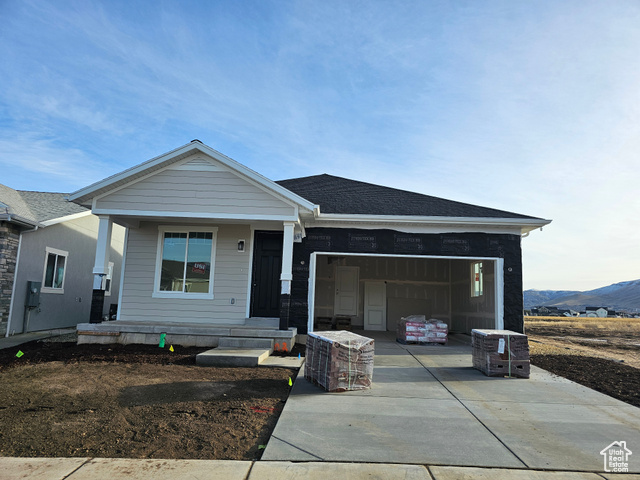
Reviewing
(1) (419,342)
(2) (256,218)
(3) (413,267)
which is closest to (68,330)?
(2) (256,218)

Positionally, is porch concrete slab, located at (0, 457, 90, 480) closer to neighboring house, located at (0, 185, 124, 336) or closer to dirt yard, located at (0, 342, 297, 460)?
dirt yard, located at (0, 342, 297, 460)

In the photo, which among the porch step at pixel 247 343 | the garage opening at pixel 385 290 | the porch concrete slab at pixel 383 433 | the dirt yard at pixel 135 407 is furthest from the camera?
the garage opening at pixel 385 290

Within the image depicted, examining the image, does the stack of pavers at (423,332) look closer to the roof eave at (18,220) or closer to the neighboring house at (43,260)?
the neighboring house at (43,260)

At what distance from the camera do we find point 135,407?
5137 mm

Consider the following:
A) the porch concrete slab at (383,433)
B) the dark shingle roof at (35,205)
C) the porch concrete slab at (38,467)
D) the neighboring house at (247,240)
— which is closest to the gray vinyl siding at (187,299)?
the neighboring house at (247,240)

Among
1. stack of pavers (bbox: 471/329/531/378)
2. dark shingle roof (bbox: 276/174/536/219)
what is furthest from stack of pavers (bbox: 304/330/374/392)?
dark shingle roof (bbox: 276/174/536/219)

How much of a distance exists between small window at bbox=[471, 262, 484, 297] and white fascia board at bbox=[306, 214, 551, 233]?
208cm

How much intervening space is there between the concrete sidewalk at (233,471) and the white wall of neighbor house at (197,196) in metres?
6.90

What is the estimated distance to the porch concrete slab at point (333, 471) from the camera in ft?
11.2

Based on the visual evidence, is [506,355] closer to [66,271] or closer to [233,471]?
[233,471]

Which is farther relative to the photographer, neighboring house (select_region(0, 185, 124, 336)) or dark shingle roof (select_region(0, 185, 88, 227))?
dark shingle roof (select_region(0, 185, 88, 227))

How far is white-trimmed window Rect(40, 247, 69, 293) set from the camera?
13008mm

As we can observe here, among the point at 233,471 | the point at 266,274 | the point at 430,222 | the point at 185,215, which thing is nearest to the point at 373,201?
the point at 430,222

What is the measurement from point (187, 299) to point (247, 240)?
2219 mm
